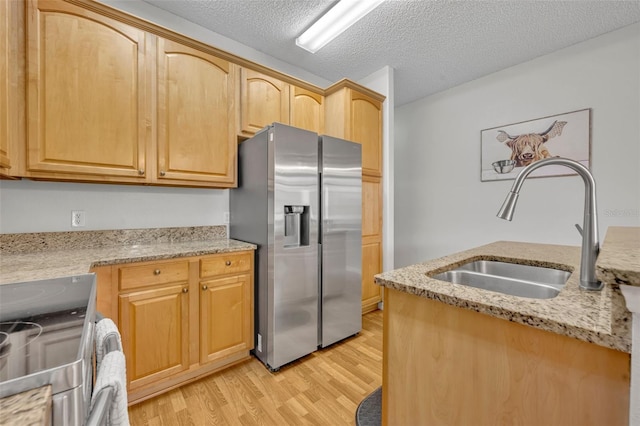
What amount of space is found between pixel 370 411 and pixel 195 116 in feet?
7.46

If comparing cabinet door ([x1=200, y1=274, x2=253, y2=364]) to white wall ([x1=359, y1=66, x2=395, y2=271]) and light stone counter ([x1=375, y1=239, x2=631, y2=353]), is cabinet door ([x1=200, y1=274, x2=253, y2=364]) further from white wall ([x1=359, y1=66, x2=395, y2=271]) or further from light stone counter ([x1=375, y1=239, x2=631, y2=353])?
white wall ([x1=359, y1=66, x2=395, y2=271])

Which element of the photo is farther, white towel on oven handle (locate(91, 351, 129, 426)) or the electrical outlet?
the electrical outlet

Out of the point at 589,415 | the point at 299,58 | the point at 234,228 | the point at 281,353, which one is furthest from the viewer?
the point at 299,58

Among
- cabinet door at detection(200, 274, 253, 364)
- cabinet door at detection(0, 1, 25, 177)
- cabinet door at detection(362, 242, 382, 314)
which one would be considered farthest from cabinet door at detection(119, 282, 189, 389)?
cabinet door at detection(362, 242, 382, 314)

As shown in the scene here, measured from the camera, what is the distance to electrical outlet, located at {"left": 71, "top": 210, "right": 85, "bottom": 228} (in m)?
1.77

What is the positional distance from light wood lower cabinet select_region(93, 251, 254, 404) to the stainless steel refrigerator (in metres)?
0.17

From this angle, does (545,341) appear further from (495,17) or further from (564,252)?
(495,17)

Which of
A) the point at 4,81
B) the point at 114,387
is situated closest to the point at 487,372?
the point at 114,387

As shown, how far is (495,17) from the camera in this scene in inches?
86.6

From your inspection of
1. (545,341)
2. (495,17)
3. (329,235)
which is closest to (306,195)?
(329,235)

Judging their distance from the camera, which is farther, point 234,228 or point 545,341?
point 234,228

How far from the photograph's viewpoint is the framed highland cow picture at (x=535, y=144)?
98.8 inches

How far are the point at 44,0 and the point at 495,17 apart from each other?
3.15 m

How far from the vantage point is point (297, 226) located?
2088 mm
